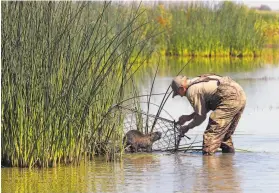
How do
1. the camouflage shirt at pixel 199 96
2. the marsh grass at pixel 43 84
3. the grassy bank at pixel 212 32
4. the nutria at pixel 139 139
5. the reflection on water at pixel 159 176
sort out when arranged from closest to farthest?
the reflection on water at pixel 159 176, the marsh grass at pixel 43 84, the camouflage shirt at pixel 199 96, the nutria at pixel 139 139, the grassy bank at pixel 212 32

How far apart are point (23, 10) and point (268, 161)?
344 cm

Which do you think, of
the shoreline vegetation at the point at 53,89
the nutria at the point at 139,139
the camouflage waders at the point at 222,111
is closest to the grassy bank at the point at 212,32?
the nutria at the point at 139,139

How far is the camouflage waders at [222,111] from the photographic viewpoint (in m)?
11.5

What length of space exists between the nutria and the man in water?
1.25 ft

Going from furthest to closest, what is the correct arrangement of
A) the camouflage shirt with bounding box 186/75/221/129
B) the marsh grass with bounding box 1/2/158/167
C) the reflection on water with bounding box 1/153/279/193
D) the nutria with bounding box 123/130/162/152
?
the nutria with bounding box 123/130/162/152 < the camouflage shirt with bounding box 186/75/221/129 < the marsh grass with bounding box 1/2/158/167 < the reflection on water with bounding box 1/153/279/193

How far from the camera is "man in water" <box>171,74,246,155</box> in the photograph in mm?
11414

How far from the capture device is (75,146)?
10539 millimetres

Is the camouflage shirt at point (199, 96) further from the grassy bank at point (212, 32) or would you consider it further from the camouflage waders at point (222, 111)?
the grassy bank at point (212, 32)

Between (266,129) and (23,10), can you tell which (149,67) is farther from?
(23,10)

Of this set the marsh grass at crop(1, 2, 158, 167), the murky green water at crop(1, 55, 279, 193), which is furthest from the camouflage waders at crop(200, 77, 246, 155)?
the marsh grass at crop(1, 2, 158, 167)

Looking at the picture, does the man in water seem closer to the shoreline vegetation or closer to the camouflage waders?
the camouflage waders

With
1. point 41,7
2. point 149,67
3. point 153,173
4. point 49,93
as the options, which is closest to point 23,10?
point 41,7

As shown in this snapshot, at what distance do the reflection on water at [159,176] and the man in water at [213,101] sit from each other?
0.27m

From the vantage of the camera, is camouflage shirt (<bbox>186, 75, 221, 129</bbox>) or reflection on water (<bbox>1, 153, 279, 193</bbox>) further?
camouflage shirt (<bbox>186, 75, 221, 129</bbox>)
